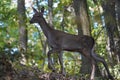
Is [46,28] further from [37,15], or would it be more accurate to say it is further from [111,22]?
[111,22]

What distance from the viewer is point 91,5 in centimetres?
2662

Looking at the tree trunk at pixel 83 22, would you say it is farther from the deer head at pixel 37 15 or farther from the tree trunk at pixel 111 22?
the deer head at pixel 37 15

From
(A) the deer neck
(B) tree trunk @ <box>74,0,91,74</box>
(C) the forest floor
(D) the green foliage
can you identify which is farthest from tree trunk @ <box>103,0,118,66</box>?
(C) the forest floor

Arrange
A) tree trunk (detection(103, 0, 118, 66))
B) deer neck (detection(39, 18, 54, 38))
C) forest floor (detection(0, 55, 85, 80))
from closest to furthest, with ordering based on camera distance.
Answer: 1. forest floor (detection(0, 55, 85, 80))
2. deer neck (detection(39, 18, 54, 38))
3. tree trunk (detection(103, 0, 118, 66))

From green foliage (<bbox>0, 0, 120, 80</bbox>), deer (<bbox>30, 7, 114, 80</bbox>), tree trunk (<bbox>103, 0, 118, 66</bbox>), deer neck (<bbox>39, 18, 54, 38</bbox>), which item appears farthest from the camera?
tree trunk (<bbox>103, 0, 118, 66</bbox>)

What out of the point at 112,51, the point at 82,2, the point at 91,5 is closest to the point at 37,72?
the point at 82,2

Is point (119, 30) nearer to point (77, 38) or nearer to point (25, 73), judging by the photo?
point (77, 38)

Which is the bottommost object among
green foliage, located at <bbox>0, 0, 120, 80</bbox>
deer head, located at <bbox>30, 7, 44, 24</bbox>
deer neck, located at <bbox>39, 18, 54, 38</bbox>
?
green foliage, located at <bbox>0, 0, 120, 80</bbox>

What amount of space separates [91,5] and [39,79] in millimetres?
19297

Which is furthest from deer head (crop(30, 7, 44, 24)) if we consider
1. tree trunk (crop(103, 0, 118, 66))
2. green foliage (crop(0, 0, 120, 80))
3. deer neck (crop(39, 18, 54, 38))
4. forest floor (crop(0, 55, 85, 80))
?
tree trunk (crop(103, 0, 118, 66))

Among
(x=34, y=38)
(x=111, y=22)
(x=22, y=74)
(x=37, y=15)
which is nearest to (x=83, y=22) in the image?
(x=111, y=22)

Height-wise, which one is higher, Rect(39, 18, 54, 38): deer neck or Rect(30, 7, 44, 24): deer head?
Rect(30, 7, 44, 24): deer head

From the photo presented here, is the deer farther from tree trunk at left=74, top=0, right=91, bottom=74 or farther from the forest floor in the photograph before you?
tree trunk at left=74, top=0, right=91, bottom=74

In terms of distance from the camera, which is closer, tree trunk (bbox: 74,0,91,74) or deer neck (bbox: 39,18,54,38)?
deer neck (bbox: 39,18,54,38)
